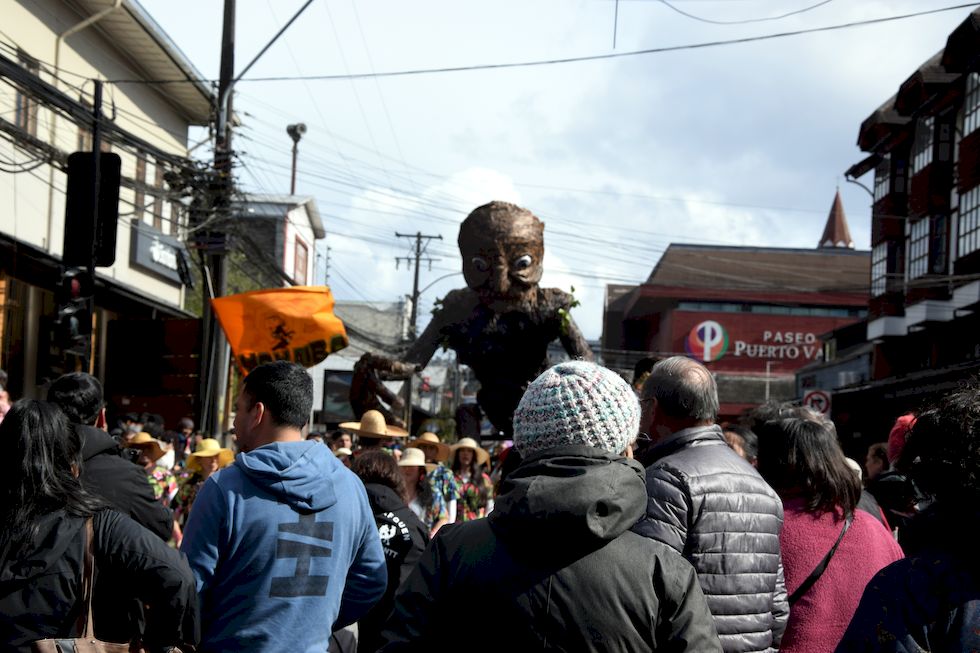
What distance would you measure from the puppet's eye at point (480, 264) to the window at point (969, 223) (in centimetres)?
2405

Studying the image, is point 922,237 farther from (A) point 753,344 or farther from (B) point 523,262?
(B) point 523,262

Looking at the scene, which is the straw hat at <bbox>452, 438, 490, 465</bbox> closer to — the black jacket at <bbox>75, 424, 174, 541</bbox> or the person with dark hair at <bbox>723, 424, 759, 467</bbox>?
the person with dark hair at <bbox>723, 424, 759, 467</bbox>

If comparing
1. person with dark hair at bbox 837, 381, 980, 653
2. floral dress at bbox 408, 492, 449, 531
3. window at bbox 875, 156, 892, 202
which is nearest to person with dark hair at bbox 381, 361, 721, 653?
person with dark hair at bbox 837, 381, 980, 653

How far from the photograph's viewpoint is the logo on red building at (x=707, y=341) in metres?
57.9

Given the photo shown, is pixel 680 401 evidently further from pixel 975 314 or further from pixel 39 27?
pixel 975 314

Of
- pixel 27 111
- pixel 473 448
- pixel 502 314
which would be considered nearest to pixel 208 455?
pixel 473 448

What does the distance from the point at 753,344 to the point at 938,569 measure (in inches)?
2276

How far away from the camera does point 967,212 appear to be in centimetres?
2847

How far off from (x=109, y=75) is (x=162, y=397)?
5.96 meters

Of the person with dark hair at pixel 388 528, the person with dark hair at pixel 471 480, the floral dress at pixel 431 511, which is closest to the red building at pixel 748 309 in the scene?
the person with dark hair at pixel 471 480

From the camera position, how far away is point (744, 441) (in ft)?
21.8

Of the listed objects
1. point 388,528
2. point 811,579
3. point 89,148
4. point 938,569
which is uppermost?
point 89,148

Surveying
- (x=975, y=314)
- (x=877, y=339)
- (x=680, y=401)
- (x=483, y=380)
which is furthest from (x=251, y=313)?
(x=877, y=339)

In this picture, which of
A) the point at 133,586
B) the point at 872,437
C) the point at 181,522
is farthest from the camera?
the point at 872,437
